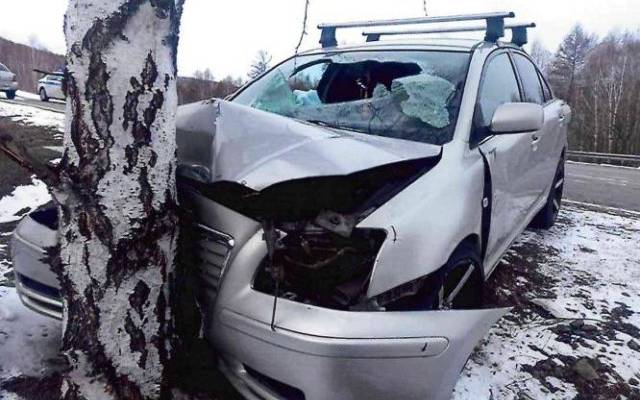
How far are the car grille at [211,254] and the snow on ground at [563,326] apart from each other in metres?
1.17

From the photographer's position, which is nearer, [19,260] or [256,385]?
[256,385]

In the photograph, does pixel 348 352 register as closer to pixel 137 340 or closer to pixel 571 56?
pixel 137 340

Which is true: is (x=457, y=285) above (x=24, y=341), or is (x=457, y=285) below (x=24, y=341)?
above

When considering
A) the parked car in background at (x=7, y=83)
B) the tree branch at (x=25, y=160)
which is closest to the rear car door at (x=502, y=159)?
the tree branch at (x=25, y=160)

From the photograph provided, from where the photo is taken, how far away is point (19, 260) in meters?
2.04

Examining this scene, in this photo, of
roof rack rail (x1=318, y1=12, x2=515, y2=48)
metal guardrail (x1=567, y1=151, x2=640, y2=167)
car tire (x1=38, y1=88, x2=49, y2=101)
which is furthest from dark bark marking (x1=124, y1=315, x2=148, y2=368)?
car tire (x1=38, y1=88, x2=49, y2=101)

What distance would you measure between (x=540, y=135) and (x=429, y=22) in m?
1.14

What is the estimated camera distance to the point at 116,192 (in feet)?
5.26

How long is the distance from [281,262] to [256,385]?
17.4 inches

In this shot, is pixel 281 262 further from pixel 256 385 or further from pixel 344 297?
pixel 256 385

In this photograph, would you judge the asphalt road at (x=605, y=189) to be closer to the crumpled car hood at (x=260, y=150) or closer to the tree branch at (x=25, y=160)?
the crumpled car hood at (x=260, y=150)

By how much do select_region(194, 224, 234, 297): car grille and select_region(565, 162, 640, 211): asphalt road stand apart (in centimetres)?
777

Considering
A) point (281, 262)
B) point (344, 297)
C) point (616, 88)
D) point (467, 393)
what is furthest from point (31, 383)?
point (616, 88)

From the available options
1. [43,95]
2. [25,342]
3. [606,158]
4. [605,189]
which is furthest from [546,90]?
[43,95]
